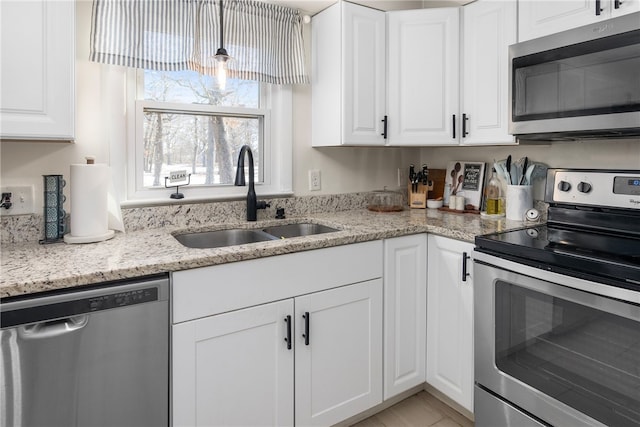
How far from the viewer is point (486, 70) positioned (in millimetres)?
2031

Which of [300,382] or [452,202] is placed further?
[452,202]

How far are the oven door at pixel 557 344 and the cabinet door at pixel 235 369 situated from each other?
82 centimetres

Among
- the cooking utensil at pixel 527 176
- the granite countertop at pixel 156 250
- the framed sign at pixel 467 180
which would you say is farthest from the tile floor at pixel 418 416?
the cooking utensil at pixel 527 176

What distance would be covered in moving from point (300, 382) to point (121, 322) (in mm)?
757

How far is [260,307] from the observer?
4.98ft

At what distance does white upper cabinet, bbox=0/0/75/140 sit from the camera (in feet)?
Result: 4.26

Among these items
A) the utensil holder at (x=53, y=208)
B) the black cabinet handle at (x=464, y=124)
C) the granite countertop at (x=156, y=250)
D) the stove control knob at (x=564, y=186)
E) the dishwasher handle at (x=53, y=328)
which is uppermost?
the black cabinet handle at (x=464, y=124)

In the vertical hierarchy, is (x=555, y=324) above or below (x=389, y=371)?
above

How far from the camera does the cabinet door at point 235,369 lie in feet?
4.52

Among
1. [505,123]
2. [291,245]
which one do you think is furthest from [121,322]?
[505,123]

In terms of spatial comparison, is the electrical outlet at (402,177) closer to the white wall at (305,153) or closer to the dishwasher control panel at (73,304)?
the white wall at (305,153)

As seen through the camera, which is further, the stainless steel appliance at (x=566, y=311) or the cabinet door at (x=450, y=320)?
the cabinet door at (x=450, y=320)

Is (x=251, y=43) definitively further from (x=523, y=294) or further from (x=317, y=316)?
(x=523, y=294)

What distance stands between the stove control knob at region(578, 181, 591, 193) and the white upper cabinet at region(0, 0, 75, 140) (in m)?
2.05
